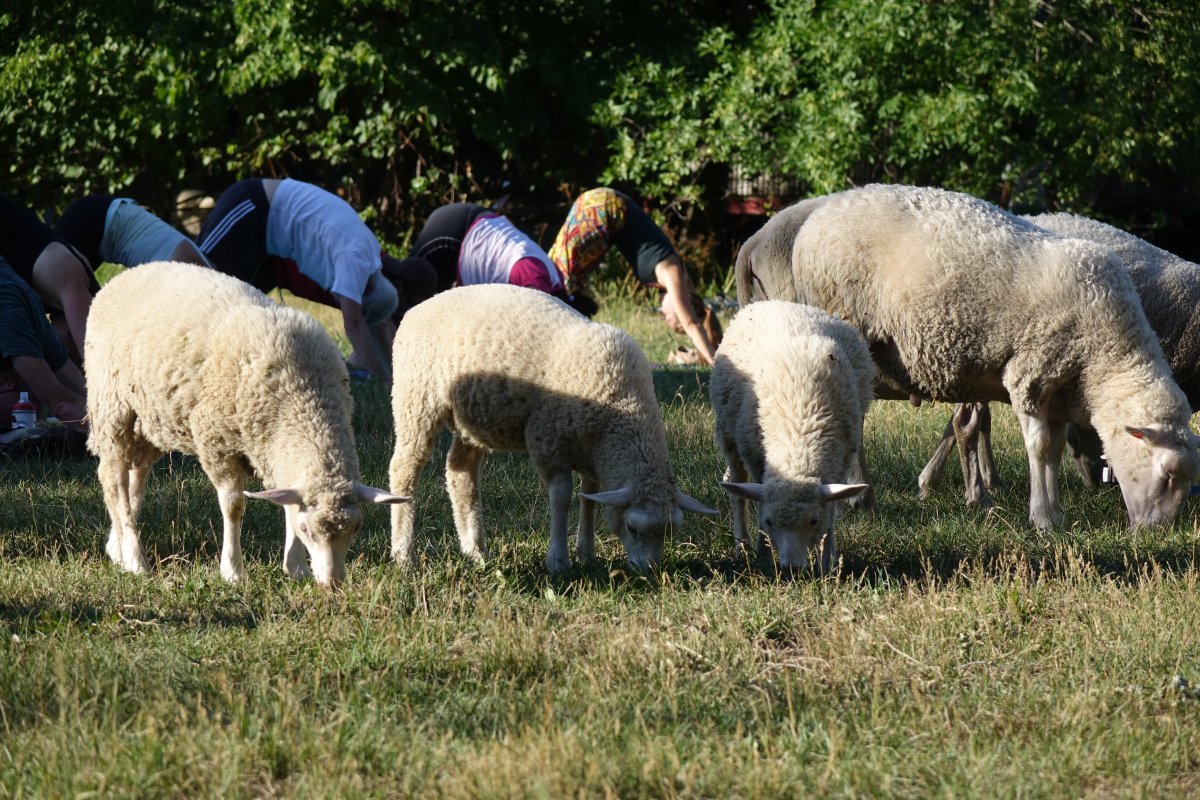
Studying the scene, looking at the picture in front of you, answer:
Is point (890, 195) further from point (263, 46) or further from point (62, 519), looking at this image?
point (263, 46)

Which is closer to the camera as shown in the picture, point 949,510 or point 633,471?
point 633,471

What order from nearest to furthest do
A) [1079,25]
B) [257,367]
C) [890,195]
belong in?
1. [257,367]
2. [890,195]
3. [1079,25]

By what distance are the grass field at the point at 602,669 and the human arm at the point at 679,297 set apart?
4.21 meters

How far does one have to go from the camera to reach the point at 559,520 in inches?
218

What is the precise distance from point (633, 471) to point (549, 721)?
5.81 ft

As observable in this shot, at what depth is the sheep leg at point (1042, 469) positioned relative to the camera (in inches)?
264

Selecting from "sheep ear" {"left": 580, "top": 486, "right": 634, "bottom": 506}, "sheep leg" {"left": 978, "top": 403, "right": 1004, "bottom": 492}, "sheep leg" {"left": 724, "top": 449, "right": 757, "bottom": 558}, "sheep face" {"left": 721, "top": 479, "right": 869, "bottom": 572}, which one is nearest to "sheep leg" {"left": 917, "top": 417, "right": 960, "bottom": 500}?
"sheep leg" {"left": 978, "top": 403, "right": 1004, "bottom": 492}

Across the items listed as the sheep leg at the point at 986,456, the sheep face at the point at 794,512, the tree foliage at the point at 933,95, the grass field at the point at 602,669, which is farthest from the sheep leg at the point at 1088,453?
the tree foliage at the point at 933,95

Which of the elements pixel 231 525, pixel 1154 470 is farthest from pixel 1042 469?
pixel 231 525

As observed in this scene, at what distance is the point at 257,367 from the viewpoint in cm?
520

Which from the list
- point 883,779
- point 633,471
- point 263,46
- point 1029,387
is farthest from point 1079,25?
point 883,779

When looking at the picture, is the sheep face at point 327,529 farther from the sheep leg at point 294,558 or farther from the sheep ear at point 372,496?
the sheep leg at point 294,558

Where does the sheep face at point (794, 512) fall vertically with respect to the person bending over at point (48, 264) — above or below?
below

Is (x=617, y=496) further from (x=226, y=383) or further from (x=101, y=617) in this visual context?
(x=101, y=617)
